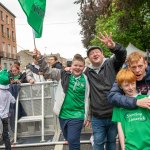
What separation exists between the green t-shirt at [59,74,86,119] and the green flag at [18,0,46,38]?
109cm

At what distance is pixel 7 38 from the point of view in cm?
8594

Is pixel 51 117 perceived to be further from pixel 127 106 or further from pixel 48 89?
pixel 127 106

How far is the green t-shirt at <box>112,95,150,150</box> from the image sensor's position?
3779mm

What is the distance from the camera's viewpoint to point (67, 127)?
18.5 ft

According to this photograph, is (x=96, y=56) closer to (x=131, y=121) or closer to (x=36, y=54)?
(x=36, y=54)

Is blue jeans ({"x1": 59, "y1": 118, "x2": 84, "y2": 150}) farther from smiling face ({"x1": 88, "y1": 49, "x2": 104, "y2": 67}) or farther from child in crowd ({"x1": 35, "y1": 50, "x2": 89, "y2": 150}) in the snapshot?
smiling face ({"x1": 88, "y1": 49, "x2": 104, "y2": 67})

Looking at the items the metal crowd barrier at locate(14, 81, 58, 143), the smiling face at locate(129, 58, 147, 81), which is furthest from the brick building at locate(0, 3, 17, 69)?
the smiling face at locate(129, 58, 147, 81)

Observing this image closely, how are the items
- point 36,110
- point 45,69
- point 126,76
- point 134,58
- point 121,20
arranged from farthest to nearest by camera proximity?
point 121,20 < point 36,110 < point 45,69 < point 134,58 < point 126,76

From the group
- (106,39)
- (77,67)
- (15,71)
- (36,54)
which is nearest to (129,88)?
(106,39)

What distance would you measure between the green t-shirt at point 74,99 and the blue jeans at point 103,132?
10.1 inches

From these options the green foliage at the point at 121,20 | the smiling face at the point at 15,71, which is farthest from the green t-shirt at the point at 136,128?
the green foliage at the point at 121,20

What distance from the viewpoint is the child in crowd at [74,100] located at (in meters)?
5.52

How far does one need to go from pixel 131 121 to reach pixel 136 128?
95 mm

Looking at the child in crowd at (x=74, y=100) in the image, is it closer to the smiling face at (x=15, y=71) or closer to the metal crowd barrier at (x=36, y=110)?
the metal crowd barrier at (x=36, y=110)
